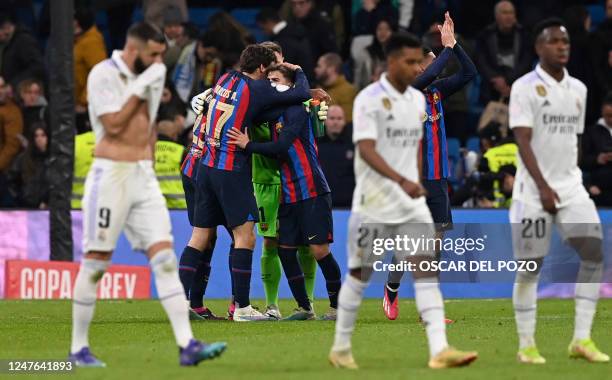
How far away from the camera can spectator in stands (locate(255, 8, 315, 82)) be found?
831 inches

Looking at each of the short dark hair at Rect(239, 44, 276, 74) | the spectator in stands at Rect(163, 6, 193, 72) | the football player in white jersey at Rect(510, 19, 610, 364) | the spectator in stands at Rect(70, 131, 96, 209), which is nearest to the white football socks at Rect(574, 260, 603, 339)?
the football player in white jersey at Rect(510, 19, 610, 364)

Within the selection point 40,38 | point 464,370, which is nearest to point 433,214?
point 464,370

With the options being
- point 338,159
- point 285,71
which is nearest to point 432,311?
point 285,71

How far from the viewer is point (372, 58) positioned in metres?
22.1

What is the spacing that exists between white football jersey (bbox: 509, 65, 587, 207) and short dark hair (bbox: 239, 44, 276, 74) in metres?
3.82

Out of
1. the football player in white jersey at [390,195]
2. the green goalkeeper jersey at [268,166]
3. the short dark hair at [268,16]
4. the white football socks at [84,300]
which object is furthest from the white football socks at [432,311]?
the short dark hair at [268,16]

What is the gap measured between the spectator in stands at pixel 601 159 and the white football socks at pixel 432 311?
9.76 metres

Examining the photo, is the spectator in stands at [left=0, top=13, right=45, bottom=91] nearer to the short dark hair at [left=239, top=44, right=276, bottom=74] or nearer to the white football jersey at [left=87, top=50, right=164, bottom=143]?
the short dark hair at [left=239, top=44, right=276, bottom=74]

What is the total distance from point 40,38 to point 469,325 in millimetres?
12976

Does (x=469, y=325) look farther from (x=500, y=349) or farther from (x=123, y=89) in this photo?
(x=123, y=89)

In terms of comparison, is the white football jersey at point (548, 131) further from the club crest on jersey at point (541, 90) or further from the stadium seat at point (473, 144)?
the stadium seat at point (473, 144)

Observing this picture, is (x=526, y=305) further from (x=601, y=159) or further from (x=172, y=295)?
(x=601, y=159)

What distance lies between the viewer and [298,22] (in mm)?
21938

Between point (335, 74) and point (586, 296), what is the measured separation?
11.0 metres
